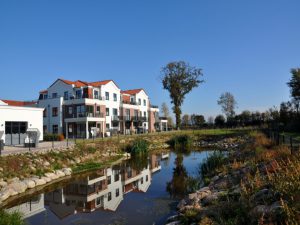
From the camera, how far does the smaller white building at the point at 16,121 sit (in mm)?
26719

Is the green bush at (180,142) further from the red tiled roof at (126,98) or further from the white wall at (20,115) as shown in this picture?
the white wall at (20,115)

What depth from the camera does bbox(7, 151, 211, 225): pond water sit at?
10.6m

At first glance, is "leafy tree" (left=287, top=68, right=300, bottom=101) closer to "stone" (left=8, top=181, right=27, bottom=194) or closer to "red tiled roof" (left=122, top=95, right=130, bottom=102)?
"red tiled roof" (left=122, top=95, right=130, bottom=102)

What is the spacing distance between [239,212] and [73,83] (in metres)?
40.9

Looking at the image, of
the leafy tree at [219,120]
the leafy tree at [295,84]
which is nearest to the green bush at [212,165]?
the leafy tree at [295,84]

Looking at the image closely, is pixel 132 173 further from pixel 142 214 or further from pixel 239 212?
pixel 239 212

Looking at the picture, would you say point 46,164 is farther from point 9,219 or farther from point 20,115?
point 20,115

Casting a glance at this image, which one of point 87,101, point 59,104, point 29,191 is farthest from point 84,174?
point 59,104

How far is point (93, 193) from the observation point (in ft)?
48.0

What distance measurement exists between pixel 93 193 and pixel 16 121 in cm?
1673

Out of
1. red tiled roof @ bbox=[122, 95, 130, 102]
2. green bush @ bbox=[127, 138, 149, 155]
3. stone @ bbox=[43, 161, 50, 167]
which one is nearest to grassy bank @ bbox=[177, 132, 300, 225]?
stone @ bbox=[43, 161, 50, 167]

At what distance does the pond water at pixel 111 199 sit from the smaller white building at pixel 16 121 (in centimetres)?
1133

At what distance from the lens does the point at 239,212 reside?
7.44 m

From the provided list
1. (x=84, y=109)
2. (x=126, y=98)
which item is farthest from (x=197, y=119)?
(x=84, y=109)
